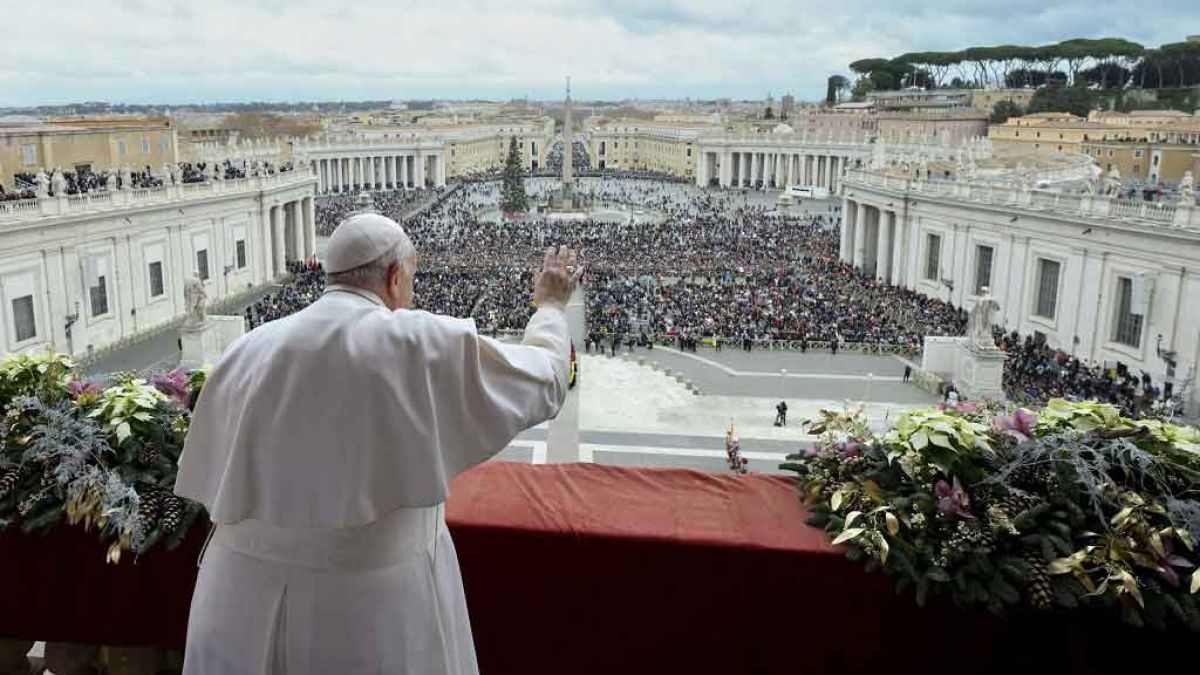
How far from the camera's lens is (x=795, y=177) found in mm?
97562

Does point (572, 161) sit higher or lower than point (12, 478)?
lower

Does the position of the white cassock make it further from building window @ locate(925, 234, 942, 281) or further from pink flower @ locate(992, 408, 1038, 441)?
building window @ locate(925, 234, 942, 281)

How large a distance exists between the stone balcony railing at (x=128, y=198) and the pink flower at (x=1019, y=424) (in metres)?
27.3


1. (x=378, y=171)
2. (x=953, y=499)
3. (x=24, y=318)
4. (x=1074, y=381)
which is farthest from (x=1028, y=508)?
(x=378, y=171)

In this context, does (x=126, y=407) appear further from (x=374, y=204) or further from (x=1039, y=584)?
(x=374, y=204)

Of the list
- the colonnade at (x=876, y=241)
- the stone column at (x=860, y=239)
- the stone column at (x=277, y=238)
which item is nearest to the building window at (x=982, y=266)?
the colonnade at (x=876, y=241)

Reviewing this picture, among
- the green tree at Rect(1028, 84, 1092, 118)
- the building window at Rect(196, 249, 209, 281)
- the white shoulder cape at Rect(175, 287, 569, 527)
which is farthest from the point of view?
the green tree at Rect(1028, 84, 1092, 118)

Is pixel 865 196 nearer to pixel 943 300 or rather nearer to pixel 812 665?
pixel 943 300

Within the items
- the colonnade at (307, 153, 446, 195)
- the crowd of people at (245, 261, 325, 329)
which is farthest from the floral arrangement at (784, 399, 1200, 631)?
the colonnade at (307, 153, 446, 195)

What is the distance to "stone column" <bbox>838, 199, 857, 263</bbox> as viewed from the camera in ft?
153

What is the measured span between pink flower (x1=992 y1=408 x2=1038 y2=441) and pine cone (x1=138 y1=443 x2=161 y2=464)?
354 cm

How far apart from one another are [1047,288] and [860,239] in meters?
15.6

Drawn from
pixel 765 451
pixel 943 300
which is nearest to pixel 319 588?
pixel 765 451

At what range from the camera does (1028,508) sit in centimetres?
338
